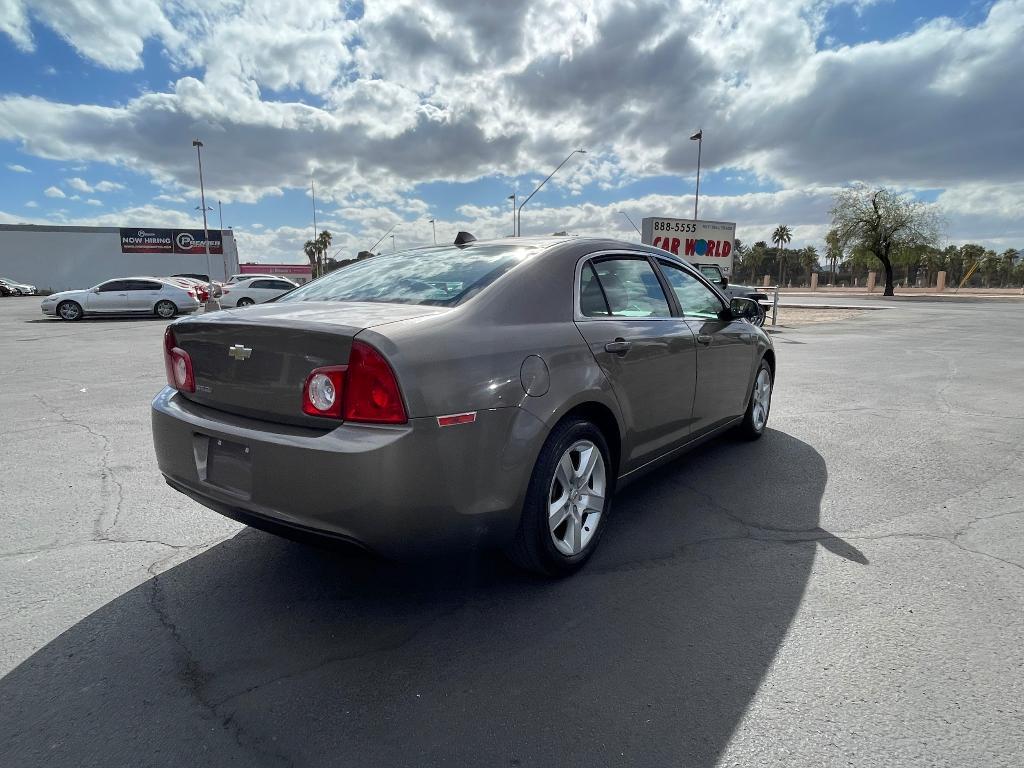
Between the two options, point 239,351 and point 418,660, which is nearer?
point 418,660

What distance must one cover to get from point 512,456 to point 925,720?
1654 mm

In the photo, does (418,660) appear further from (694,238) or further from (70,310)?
(70,310)

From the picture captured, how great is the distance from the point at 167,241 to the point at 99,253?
18.5 ft

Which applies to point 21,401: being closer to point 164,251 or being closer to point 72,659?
point 72,659

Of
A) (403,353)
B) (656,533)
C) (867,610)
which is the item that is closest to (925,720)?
(867,610)

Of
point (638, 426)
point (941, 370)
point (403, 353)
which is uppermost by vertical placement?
point (403, 353)

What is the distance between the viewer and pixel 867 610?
267 centimetres

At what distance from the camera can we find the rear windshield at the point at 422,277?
2.86 m

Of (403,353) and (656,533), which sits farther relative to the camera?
(656,533)

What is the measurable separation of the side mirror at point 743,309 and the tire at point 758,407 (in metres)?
0.48

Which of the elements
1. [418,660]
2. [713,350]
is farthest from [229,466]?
[713,350]

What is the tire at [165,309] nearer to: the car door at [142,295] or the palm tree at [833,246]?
the car door at [142,295]

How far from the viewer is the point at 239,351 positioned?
8.39 feet

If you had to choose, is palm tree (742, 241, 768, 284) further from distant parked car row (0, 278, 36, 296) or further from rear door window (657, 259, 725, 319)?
rear door window (657, 259, 725, 319)
